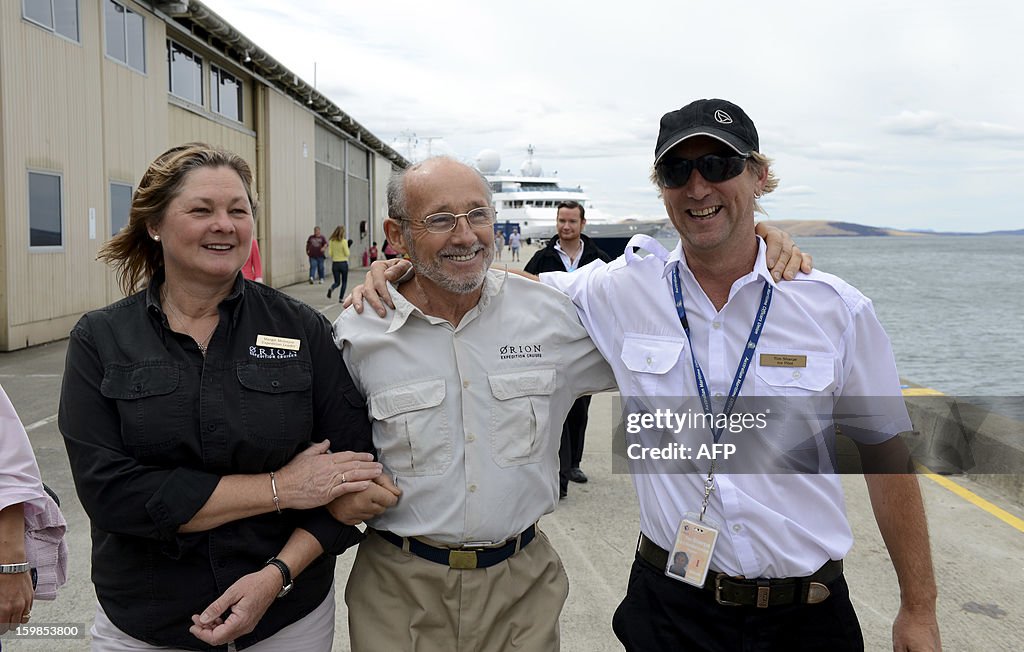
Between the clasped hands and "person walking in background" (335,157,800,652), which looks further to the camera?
"person walking in background" (335,157,800,652)

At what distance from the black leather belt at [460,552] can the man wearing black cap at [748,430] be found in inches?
17.4

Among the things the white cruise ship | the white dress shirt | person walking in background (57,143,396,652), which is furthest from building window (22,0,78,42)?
the white cruise ship

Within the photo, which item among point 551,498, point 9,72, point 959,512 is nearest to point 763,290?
point 551,498

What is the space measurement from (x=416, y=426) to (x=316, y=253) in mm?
23135

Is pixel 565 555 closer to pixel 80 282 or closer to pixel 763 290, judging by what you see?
pixel 763 290

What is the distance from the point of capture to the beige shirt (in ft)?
8.54

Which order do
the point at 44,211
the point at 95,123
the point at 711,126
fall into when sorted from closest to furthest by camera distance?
the point at 711,126 → the point at 44,211 → the point at 95,123

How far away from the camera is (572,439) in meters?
6.45

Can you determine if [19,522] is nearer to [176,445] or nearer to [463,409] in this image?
[176,445]

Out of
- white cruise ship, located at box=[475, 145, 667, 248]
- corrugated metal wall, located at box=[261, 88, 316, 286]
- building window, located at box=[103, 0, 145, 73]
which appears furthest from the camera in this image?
white cruise ship, located at box=[475, 145, 667, 248]

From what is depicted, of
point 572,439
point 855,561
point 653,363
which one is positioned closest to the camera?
point 653,363

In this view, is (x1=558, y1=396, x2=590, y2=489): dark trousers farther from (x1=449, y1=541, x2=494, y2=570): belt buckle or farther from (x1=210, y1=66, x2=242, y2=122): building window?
(x1=210, y1=66, x2=242, y2=122): building window

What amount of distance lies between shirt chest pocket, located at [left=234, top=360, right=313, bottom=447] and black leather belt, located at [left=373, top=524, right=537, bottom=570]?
495 millimetres

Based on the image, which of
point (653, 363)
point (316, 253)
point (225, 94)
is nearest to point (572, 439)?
point (653, 363)
